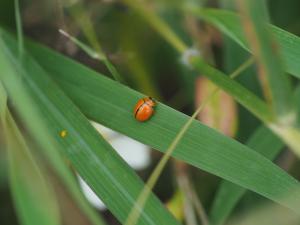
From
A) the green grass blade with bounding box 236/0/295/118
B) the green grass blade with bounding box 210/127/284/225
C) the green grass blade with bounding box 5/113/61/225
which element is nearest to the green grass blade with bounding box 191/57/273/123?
the green grass blade with bounding box 236/0/295/118

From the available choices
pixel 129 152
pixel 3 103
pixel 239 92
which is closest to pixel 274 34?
pixel 239 92

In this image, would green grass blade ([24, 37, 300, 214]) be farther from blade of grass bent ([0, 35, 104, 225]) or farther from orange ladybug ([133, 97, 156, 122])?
blade of grass bent ([0, 35, 104, 225])

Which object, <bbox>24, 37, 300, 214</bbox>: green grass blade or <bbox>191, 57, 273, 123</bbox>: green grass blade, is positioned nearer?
<bbox>191, 57, 273, 123</bbox>: green grass blade

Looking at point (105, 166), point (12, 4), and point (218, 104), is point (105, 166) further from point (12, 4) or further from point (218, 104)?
point (12, 4)

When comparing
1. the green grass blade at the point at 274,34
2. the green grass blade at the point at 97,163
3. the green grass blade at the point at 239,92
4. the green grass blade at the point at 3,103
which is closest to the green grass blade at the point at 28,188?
the green grass blade at the point at 3,103

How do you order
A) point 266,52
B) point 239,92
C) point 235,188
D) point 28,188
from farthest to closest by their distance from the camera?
1. point 235,188
2. point 239,92
3. point 28,188
4. point 266,52

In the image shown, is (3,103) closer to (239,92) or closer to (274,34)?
(239,92)

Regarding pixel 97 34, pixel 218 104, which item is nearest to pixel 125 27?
pixel 97 34
